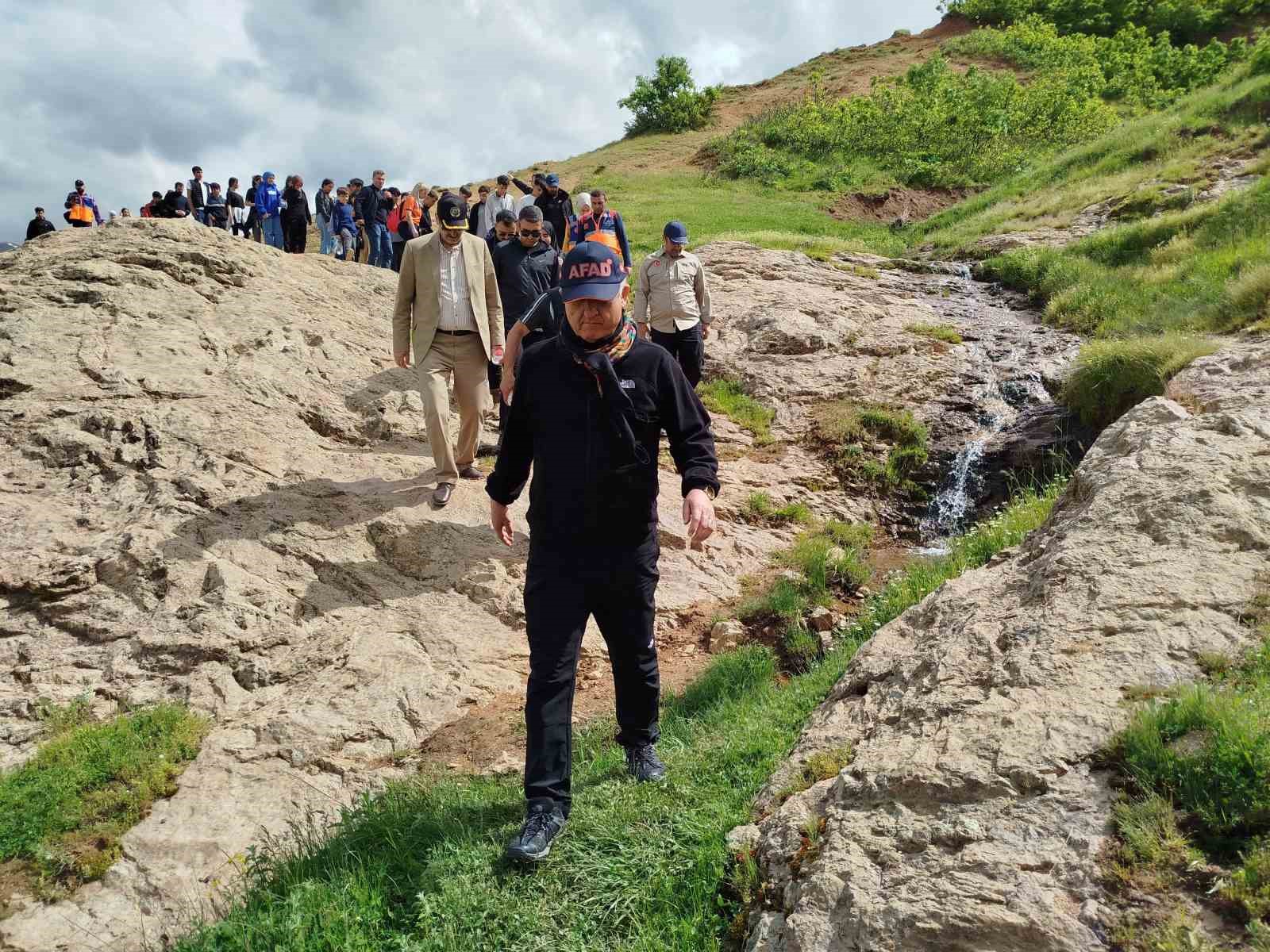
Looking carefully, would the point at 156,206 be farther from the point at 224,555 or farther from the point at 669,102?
the point at 669,102

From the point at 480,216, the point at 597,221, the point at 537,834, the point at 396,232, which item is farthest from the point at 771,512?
the point at 396,232

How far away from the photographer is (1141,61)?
119 feet

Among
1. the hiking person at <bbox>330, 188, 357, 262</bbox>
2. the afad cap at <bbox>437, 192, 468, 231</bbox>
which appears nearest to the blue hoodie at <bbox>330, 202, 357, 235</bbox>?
the hiking person at <bbox>330, 188, 357, 262</bbox>

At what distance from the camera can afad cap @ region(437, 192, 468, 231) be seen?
649cm

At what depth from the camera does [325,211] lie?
14.8 meters

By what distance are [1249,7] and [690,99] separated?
26.3 metres

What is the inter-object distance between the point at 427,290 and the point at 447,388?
782 millimetres

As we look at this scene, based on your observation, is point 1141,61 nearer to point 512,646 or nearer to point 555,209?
point 555,209

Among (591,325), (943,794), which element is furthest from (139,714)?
(943,794)

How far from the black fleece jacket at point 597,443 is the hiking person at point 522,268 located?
3685 millimetres

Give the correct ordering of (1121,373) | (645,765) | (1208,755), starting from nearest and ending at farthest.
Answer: (1208,755) → (645,765) → (1121,373)

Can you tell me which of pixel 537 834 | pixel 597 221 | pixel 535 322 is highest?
pixel 597 221

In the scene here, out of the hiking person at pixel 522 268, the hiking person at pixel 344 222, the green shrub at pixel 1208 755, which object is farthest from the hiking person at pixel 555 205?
the green shrub at pixel 1208 755

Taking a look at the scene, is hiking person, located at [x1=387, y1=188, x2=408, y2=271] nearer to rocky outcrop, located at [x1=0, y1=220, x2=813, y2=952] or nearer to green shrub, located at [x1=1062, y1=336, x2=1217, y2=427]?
rocky outcrop, located at [x1=0, y1=220, x2=813, y2=952]
